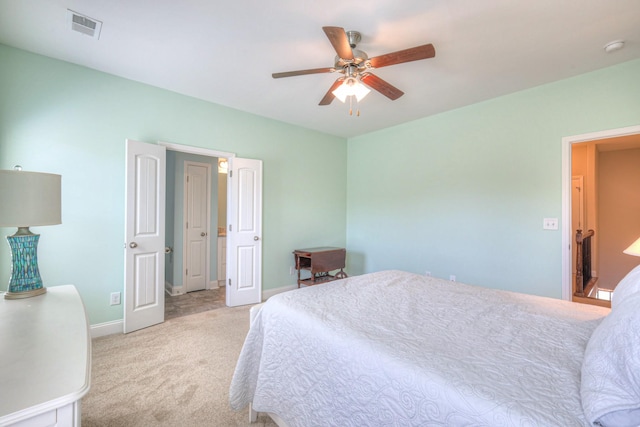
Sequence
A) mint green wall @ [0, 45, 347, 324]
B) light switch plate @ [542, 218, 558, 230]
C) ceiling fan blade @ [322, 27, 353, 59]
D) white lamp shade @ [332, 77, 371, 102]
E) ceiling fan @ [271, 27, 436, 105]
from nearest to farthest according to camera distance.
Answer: ceiling fan blade @ [322, 27, 353, 59] < ceiling fan @ [271, 27, 436, 105] < white lamp shade @ [332, 77, 371, 102] < mint green wall @ [0, 45, 347, 324] < light switch plate @ [542, 218, 558, 230]

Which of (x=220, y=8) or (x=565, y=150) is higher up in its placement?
(x=220, y=8)

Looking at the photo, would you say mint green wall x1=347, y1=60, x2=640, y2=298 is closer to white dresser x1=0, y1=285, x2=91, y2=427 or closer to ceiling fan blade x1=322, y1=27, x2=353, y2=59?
ceiling fan blade x1=322, y1=27, x2=353, y2=59

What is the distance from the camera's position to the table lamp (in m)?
1.27

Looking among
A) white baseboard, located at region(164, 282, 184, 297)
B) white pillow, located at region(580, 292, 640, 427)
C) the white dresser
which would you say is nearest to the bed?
white pillow, located at region(580, 292, 640, 427)

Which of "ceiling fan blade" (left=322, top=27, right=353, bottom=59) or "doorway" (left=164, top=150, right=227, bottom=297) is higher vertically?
"ceiling fan blade" (left=322, top=27, right=353, bottom=59)

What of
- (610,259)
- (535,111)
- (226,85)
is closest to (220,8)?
(226,85)

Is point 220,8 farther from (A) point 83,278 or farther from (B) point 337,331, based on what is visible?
(A) point 83,278

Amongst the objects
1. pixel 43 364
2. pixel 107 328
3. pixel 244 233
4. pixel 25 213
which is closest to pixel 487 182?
Answer: pixel 244 233

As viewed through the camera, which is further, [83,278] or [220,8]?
[83,278]

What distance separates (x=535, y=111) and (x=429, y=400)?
3.28 metres

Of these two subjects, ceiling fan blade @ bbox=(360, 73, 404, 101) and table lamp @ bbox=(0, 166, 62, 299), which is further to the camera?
ceiling fan blade @ bbox=(360, 73, 404, 101)

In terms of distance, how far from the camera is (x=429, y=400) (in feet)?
2.77

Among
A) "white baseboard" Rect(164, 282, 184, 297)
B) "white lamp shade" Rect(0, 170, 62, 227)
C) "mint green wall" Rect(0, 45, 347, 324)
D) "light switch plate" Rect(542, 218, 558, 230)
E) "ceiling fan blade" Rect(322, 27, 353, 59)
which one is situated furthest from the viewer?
"white baseboard" Rect(164, 282, 184, 297)

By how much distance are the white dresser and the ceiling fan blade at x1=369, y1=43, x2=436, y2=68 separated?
84.1 inches
